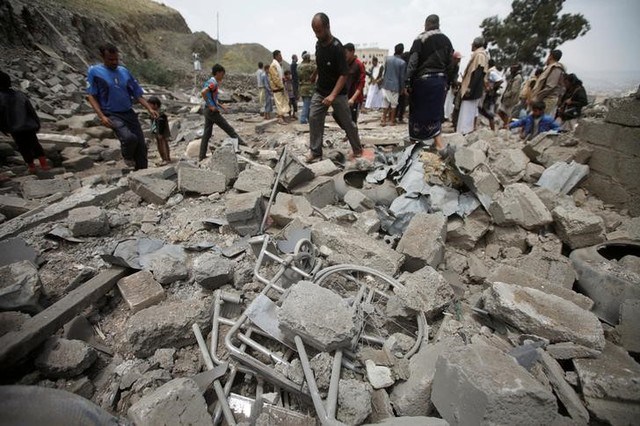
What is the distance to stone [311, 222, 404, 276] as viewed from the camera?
2.62 meters

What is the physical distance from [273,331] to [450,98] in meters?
7.98

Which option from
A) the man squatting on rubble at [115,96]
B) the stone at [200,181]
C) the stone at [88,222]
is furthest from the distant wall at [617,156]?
the man squatting on rubble at [115,96]

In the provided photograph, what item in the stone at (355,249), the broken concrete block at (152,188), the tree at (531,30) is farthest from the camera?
the tree at (531,30)

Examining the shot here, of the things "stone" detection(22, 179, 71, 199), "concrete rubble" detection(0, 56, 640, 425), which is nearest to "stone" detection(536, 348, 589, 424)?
"concrete rubble" detection(0, 56, 640, 425)

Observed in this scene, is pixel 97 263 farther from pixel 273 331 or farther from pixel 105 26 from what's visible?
pixel 105 26

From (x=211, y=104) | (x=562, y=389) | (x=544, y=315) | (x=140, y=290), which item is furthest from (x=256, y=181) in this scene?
(x=562, y=389)

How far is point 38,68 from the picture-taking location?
37.2 feet

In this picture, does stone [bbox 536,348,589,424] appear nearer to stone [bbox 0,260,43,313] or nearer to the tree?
stone [bbox 0,260,43,313]

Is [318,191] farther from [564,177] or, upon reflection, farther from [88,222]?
[564,177]

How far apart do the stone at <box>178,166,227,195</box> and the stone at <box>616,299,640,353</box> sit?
424cm

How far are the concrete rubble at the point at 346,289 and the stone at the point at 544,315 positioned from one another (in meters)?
0.01

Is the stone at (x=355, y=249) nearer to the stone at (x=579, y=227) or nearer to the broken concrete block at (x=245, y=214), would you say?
the broken concrete block at (x=245, y=214)

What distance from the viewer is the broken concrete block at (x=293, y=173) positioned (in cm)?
369

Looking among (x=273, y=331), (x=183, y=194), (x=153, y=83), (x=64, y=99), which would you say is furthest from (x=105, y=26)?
(x=273, y=331)
